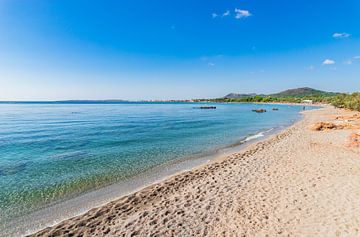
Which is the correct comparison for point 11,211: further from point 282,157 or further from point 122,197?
point 282,157

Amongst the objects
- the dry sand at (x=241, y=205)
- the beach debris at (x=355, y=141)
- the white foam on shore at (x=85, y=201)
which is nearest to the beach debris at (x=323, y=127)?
the beach debris at (x=355, y=141)

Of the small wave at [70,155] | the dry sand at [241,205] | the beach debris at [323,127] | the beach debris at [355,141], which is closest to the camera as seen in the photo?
the dry sand at [241,205]

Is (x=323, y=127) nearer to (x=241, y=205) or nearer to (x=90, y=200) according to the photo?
(x=241, y=205)

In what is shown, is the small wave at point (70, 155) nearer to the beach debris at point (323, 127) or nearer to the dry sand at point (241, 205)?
the dry sand at point (241, 205)

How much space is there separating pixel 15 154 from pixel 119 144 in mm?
8870

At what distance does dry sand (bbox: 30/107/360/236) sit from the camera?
707cm

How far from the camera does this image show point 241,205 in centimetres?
862

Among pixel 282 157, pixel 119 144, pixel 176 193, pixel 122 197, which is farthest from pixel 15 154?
pixel 282 157

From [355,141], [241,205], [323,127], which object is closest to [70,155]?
[241,205]

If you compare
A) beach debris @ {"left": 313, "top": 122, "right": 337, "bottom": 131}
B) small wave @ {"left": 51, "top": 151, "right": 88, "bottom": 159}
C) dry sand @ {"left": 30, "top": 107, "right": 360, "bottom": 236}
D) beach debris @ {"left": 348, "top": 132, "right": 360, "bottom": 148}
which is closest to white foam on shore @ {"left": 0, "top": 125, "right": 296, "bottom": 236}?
dry sand @ {"left": 30, "top": 107, "right": 360, "bottom": 236}

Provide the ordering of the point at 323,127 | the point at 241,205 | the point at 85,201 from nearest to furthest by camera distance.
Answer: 1. the point at 241,205
2. the point at 85,201
3. the point at 323,127

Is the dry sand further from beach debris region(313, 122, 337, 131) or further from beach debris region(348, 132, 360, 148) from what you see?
beach debris region(313, 122, 337, 131)

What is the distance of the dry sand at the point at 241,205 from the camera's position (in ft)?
23.2

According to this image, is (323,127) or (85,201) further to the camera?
(323,127)
